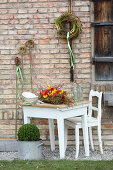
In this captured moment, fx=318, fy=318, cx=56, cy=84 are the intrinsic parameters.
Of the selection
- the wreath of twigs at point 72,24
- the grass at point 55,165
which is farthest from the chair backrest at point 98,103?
the wreath of twigs at point 72,24

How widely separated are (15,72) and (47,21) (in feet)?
3.28

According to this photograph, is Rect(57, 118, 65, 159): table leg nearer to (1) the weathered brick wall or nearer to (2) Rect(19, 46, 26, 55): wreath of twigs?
(1) the weathered brick wall

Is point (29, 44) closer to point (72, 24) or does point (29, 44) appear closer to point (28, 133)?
point (72, 24)

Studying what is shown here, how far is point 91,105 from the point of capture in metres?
5.14

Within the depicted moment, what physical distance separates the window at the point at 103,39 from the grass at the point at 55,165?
1.56m

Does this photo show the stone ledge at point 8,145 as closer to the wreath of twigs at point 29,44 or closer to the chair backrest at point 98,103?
the chair backrest at point 98,103

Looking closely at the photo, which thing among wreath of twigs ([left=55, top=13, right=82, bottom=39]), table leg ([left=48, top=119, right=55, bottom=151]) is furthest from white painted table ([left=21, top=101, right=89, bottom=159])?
wreath of twigs ([left=55, top=13, right=82, bottom=39])

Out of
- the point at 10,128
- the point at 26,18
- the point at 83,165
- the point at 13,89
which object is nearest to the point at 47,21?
the point at 26,18

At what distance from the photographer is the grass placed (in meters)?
4.12

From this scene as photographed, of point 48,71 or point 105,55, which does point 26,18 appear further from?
point 105,55

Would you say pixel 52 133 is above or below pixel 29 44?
below

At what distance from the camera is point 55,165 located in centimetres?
423

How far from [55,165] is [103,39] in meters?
2.26

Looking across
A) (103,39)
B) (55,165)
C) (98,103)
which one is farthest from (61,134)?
(103,39)
